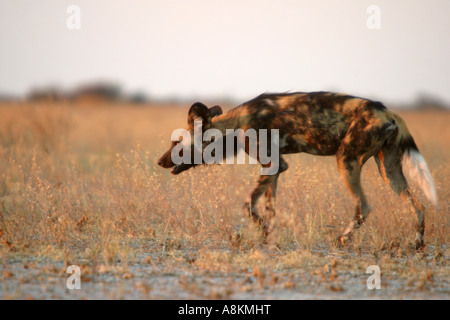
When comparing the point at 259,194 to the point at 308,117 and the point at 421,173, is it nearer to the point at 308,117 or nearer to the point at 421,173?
the point at 308,117

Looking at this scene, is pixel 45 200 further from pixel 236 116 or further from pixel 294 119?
pixel 294 119

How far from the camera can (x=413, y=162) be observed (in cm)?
551

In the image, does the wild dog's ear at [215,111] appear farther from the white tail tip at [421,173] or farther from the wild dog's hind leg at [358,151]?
the white tail tip at [421,173]

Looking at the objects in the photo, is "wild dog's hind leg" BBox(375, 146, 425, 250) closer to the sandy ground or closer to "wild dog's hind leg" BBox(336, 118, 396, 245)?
"wild dog's hind leg" BBox(336, 118, 396, 245)

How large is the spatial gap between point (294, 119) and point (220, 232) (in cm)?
151

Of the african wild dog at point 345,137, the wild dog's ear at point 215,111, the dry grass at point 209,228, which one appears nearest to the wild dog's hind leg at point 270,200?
the african wild dog at point 345,137

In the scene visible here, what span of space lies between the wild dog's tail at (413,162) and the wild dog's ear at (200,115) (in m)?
2.07

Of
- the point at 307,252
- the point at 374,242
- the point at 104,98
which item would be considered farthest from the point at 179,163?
the point at 104,98

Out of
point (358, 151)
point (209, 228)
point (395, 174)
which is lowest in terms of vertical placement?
point (209, 228)

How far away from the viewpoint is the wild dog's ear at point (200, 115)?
19.8 feet

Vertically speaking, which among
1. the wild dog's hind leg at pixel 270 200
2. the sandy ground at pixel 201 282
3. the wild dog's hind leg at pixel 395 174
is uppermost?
the wild dog's hind leg at pixel 395 174

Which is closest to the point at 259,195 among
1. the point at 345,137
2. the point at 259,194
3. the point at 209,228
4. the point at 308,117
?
the point at 259,194

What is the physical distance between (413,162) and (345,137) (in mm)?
774

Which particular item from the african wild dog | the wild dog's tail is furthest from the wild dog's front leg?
the wild dog's tail
